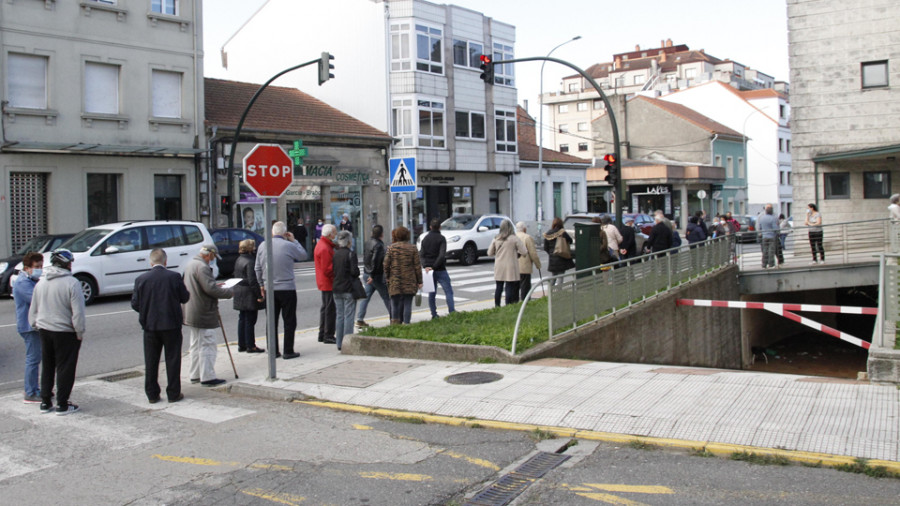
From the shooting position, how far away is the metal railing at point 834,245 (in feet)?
64.3

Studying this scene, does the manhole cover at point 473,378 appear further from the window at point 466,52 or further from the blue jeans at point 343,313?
the window at point 466,52

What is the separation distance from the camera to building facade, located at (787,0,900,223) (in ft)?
76.7

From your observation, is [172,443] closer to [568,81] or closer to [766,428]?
[766,428]

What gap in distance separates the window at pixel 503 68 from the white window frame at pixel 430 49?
3.93 meters

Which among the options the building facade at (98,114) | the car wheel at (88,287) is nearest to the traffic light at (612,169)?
the car wheel at (88,287)

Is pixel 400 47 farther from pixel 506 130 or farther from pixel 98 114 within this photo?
pixel 98 114

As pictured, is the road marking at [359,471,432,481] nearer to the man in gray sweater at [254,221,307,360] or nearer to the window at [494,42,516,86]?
the man in gray sweater at [254,221,307,360]

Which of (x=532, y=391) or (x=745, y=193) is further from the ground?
(x=745, y=193)

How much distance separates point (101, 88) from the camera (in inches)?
957

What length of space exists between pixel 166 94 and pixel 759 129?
5483 centimetres

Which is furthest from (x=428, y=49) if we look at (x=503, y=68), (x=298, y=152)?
(x=298, y=152)

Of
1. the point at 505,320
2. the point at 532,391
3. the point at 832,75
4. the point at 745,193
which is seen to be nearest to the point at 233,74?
the point at 832,75

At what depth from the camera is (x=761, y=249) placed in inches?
809

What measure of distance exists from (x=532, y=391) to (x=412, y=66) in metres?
27.7
